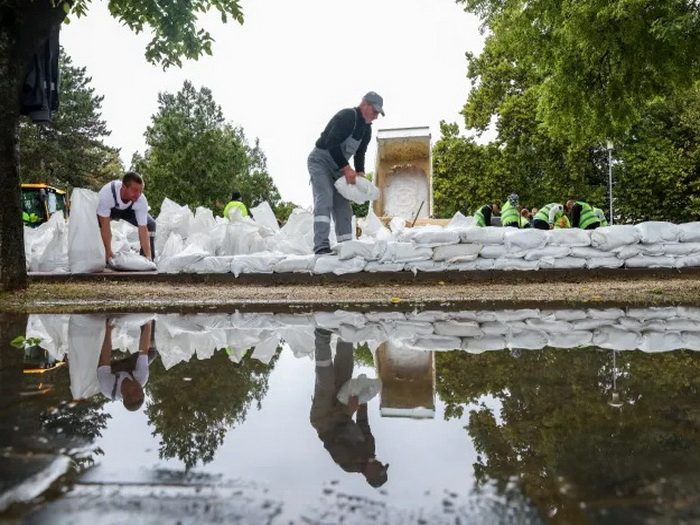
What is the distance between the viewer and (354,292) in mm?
5434

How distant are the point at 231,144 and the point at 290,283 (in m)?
29.0

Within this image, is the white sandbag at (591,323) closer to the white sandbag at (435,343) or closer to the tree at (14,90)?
the white sandbag at (435,343)

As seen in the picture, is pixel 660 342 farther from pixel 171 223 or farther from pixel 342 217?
pixel 171 223

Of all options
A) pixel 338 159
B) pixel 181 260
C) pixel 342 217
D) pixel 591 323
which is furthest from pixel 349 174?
pixel 591 323

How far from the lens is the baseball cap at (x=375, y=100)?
19.4 feet

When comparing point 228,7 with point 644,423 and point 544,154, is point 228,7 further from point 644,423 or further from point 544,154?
point 544,154

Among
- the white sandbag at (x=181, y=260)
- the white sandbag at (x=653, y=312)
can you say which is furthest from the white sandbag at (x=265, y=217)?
the white sandbag at (x=653, y=312)

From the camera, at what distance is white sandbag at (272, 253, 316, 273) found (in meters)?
6.43

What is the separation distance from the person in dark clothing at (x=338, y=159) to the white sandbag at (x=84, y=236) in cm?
285

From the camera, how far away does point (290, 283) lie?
638 centimetres

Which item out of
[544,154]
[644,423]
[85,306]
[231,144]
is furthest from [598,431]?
[231,144]

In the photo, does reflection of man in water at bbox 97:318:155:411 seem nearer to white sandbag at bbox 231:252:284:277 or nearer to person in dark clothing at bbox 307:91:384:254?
person in dark clothing at bbox 307:91:384:254

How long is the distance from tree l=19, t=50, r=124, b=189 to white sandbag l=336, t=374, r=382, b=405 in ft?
114

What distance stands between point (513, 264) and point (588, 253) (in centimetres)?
106
